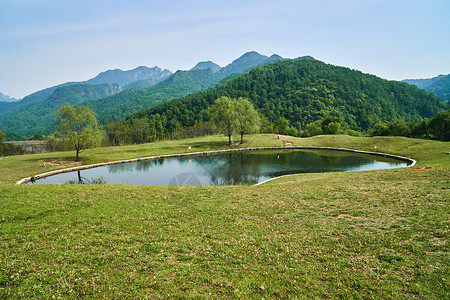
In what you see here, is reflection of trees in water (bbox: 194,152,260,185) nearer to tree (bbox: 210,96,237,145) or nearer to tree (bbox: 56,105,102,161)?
tree (bbox: 56,105,102,161)

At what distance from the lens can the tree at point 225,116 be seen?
7194 centimetres

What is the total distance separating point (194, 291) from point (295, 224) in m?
7.43

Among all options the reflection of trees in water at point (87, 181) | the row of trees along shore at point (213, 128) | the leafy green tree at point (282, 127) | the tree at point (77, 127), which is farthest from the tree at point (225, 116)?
the leafy green tree at point (282, 127)

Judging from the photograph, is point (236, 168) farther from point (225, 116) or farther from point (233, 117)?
point (225, 116)

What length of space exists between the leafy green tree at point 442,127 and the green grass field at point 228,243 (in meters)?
76.8

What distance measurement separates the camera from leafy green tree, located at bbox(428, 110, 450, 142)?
74.6 metres

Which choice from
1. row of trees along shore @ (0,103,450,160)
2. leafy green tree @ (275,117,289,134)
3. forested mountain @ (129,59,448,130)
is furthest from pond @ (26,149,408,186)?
forested mountain @ (129,59,448,130)

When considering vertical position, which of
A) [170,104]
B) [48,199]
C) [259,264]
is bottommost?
[259,264]

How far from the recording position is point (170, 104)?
635ft

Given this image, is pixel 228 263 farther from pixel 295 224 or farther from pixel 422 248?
pixel 422 248

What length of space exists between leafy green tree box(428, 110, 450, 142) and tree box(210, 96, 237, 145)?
66.9 m

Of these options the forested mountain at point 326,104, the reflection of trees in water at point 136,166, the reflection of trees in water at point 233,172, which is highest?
the forested mountain at point 326,104

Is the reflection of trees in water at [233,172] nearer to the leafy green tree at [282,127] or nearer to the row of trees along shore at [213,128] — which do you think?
the row of trees along shore at [213,128]

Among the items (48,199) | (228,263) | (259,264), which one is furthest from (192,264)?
Answer: (48,199)
